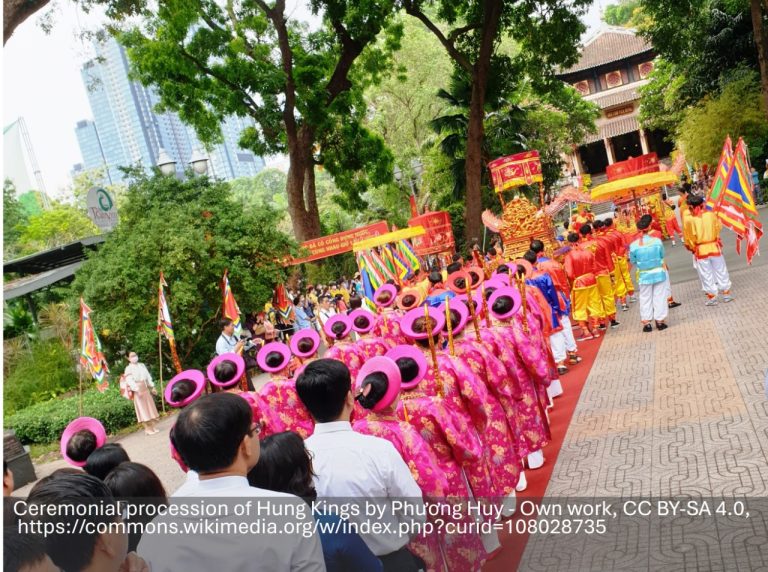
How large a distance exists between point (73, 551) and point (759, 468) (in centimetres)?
465

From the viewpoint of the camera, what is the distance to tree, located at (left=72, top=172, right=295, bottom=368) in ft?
48.2

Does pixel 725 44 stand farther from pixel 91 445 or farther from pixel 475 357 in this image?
pixel 91 445

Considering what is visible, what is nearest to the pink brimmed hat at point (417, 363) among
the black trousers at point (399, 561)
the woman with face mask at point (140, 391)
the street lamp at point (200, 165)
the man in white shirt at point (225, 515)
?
the black trousers at point (399, 561)

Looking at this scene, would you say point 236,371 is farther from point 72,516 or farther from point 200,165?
point 200,165

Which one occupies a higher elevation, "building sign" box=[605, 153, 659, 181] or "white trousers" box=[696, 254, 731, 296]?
"building sign" box=[605, 153, 659, 181]

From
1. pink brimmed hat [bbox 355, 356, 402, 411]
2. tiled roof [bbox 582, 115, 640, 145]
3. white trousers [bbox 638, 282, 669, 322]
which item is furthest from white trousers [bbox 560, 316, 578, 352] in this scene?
tiled roof [bbox 582, 115, 640, 145]

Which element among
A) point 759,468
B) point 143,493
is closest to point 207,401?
point 143,493

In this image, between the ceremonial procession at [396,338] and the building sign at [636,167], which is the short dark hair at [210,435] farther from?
the building sign at [636,167]

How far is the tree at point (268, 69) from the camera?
1941 centimetres

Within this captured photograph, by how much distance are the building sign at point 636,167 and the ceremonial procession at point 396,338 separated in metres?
0.13

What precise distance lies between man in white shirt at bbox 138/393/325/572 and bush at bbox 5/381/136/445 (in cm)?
1260

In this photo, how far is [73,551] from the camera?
82.4 inches

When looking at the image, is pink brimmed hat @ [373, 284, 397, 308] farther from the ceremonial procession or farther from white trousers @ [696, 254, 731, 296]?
white trousers @ [696, 254, 731, 296]

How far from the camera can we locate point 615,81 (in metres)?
47.6
